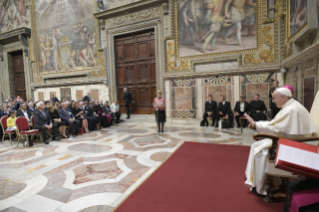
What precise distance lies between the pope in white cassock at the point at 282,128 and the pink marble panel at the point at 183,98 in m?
6.07

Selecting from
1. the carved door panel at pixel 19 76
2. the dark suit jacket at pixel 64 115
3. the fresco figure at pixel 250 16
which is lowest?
the dark suit jacket at pixel 64 115

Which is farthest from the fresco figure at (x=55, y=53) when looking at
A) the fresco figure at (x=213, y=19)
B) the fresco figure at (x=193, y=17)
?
the fresco figure at (x=213, y=19)

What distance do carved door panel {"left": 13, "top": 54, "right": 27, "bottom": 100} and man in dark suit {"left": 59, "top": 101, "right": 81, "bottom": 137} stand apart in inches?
409

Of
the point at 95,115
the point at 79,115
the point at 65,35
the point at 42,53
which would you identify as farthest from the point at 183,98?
the point at 42,53

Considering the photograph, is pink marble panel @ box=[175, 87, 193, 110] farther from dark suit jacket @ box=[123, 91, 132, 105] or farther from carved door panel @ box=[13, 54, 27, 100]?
carved door panel @ box=[13, 54, 27, 100]

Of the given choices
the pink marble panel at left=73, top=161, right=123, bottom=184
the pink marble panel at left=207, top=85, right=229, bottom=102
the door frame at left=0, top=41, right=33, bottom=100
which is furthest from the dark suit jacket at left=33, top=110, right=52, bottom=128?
the door frame at left=0, top=41, right=33, bottom=100

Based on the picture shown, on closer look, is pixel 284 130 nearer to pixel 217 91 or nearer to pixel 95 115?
pixel 217 91

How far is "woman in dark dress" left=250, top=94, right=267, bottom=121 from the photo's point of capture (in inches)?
260

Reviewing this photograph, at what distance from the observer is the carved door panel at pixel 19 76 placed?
1414 centimetres

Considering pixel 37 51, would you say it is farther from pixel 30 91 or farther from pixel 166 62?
pixel 166 62

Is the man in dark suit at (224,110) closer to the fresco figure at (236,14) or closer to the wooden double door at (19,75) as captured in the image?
the fresco figure at (236,14)

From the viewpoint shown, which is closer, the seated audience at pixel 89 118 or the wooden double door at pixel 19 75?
the seated audience at pixel 89 118

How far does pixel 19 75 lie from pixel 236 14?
1527 cm

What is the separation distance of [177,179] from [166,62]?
674cm
